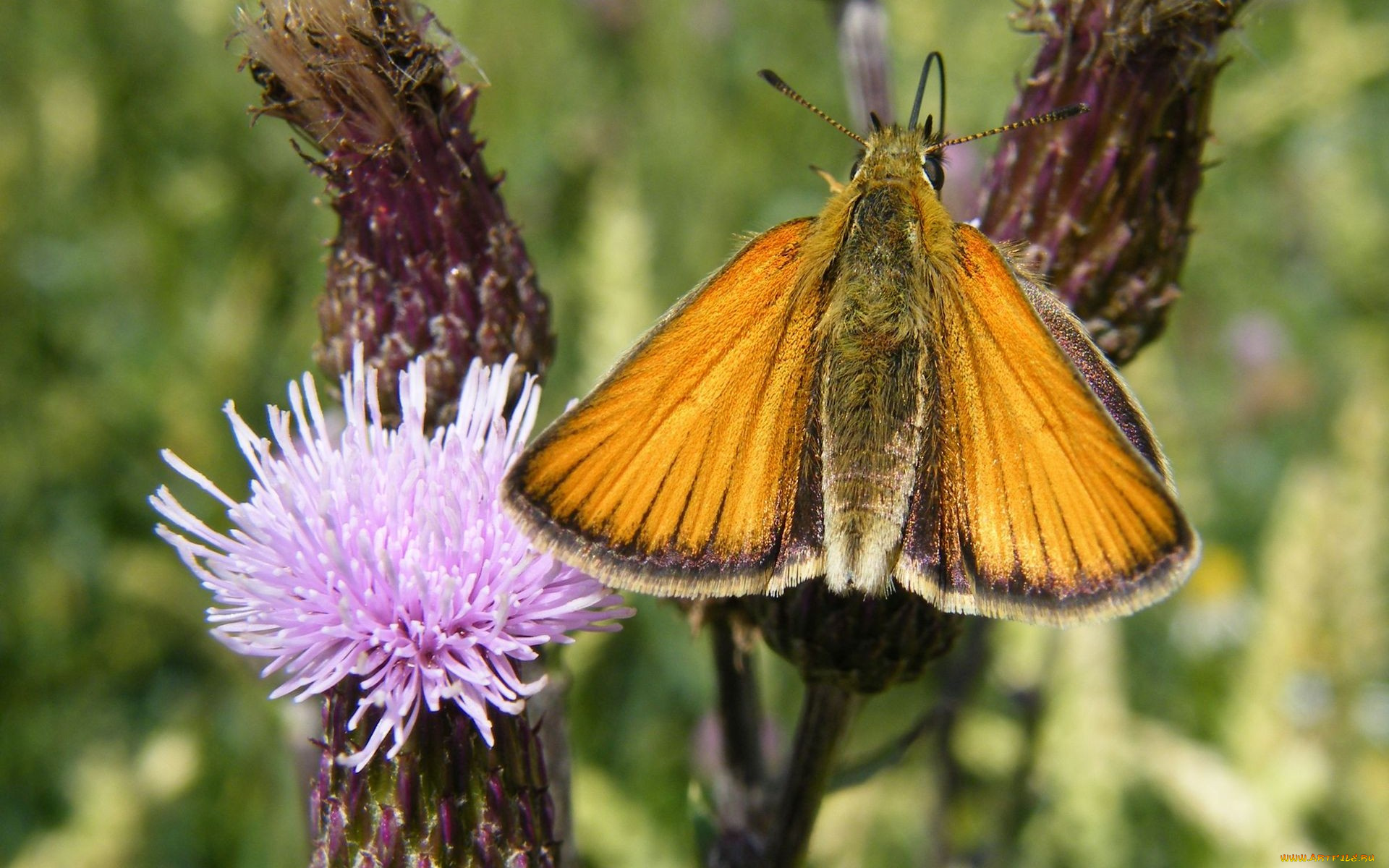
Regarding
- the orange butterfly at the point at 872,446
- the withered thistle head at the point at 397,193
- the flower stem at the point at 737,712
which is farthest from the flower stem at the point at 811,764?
the withered thistle head at the point at 397,193

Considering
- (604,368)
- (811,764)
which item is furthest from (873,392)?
(604,368)

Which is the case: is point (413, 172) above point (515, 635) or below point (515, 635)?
above

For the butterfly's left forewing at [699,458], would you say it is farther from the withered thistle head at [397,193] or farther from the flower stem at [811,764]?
the withered thistle head at [397,193]

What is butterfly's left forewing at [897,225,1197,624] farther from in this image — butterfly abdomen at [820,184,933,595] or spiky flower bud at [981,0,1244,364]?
spiky flower bud at [981,0,1244,364]

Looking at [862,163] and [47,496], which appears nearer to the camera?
[862,163]

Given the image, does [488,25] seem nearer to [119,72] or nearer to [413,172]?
[119,72]

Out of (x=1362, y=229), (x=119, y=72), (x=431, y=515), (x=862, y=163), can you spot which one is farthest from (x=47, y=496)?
(x=1362, y=229)

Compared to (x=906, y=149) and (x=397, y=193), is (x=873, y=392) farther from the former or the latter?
(x=397, y=193)
